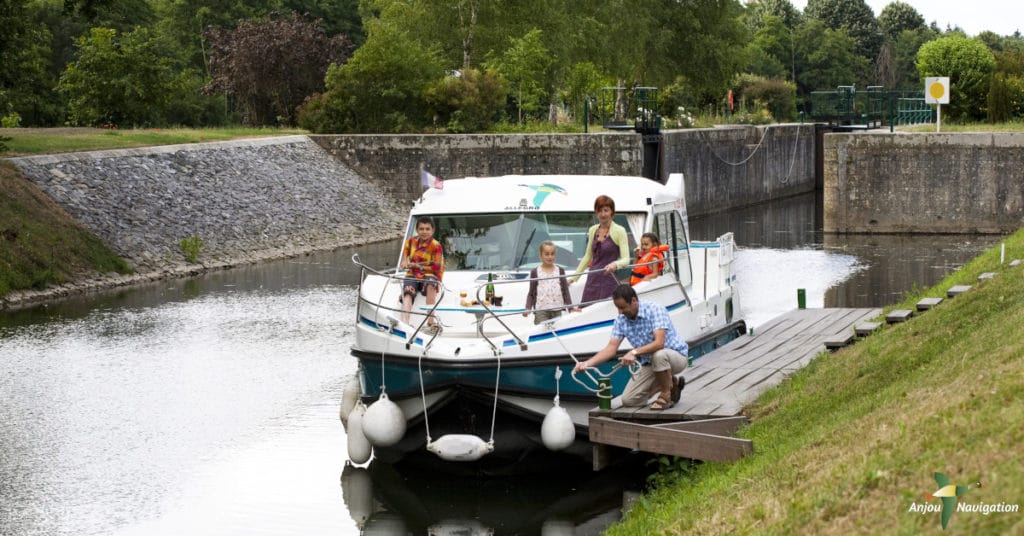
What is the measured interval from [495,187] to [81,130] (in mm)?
27378

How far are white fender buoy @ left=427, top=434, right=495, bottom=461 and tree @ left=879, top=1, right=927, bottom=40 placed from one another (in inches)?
4282

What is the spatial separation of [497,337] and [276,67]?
1621 inches

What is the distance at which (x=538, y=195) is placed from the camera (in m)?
15.9

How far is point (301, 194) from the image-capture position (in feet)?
129

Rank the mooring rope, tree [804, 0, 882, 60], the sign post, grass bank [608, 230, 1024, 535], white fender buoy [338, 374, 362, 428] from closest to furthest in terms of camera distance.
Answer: grass bank [608, 230, 1024, 535], white fender buoy [338, 374, 362, 428], the sign post, the mooring rope, tree [804, 0, 882, 60]

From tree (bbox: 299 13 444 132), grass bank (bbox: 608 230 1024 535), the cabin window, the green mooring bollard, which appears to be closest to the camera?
grass bank (bbox: 608 230 1024 535)

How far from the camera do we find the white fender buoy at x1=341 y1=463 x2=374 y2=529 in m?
13.1

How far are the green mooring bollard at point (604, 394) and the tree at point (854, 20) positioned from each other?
338 ft

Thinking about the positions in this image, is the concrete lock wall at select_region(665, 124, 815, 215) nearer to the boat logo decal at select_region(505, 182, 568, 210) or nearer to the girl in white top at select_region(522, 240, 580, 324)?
the boat logo decal at select_region(505, 182, 568, 210)

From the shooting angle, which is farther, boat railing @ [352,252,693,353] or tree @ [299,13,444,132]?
tree @ [299,13,444,132]

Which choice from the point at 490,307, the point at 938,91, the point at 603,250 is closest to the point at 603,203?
the point at 603,250

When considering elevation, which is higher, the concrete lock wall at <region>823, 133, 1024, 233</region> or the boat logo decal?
the boat logo decal

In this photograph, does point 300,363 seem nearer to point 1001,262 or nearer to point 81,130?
point 1001,262

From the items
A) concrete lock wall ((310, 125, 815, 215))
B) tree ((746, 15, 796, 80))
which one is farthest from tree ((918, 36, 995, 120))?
tree ((746, 15, 796, 80))
